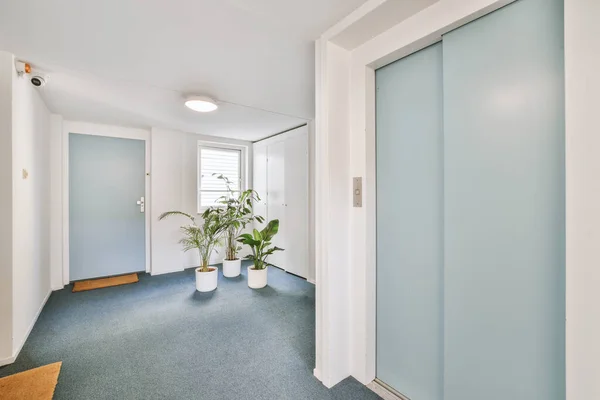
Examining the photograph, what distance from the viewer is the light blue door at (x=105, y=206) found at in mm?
3596

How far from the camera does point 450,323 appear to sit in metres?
1.29

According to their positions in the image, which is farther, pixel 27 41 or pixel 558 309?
pixel 27 41

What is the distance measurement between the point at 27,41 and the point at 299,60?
6.23 ft

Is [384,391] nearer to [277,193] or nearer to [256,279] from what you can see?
[256,279]

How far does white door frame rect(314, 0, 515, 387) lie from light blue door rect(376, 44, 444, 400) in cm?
8

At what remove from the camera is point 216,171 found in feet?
15.4

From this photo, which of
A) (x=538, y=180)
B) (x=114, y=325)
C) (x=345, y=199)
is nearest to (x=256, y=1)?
(x=345, y=199)

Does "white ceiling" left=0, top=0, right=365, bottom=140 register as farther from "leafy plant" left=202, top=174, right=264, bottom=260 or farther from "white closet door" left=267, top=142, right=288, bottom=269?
"leafy plant" left=202, top=174, right=264, bottom=260

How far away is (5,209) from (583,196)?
3.26m

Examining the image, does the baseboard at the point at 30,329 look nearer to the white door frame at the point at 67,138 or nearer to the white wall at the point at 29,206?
the white wall at the point at 29,206

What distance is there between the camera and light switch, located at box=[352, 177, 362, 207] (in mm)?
1692

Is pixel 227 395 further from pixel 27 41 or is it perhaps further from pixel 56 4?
pixel 27 41

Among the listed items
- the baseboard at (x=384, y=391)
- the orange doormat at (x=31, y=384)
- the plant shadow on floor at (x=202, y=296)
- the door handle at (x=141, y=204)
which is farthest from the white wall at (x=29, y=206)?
the baseboard at (x=384, y=391)

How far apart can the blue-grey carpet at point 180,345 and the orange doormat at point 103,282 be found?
182 mm
